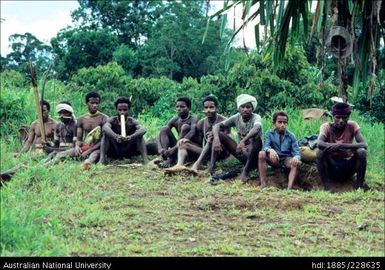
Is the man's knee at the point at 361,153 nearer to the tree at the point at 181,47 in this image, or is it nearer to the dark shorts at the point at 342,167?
the dark shorts at the point at 342,167

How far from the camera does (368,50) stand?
21.7 ft

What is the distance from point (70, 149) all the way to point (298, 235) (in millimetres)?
4684

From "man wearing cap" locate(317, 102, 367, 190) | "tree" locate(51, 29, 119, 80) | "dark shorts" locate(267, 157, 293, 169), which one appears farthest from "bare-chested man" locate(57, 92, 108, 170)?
"tree" locate(51, 29, 119, 80)

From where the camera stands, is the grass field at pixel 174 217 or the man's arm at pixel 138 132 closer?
the grass field at pixel 174 217

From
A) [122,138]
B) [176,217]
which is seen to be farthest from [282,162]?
[122,138]

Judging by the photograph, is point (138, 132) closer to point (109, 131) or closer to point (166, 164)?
point (109, 131)

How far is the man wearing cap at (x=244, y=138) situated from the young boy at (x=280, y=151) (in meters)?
0.20

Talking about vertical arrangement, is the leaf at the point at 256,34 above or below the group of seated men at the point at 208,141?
above

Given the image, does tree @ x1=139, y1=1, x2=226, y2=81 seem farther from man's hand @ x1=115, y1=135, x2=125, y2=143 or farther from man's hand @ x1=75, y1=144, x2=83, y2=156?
man's hand @ x1=115, y1=135, x2=125, y2=143

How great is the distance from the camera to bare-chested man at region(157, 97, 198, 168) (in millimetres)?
8719

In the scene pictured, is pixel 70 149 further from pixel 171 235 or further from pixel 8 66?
pixel 8 66

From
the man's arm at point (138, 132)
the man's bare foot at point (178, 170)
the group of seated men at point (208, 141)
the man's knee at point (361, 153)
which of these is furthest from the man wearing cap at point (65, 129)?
the man's knee at point (361, 153)

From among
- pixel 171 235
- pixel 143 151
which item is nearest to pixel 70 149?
pixel 143 151

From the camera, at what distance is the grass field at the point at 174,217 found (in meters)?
Result: 4.62
